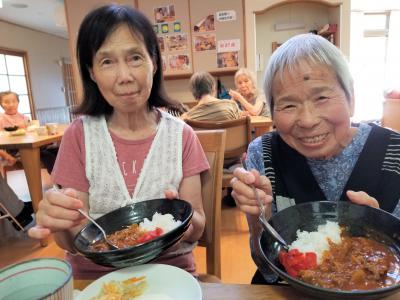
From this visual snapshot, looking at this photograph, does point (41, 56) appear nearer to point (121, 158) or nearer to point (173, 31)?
point (173, 31)

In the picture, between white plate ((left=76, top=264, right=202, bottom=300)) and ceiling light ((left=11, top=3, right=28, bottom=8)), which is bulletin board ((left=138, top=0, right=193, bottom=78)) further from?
white plate ((left=76, top=264, right=202, bottom=300))

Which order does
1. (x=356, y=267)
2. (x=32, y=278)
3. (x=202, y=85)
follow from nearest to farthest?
(x=32, y=278) < (x=356, y=267) < (x=202, y=85)

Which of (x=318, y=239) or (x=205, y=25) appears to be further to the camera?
(x=205, y=25)

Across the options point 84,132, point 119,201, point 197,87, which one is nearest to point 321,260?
point 119,201

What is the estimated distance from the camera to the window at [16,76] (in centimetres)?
713

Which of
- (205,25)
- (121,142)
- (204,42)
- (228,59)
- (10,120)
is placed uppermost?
(205,25)

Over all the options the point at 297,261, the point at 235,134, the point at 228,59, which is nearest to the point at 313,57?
the point at 297,261

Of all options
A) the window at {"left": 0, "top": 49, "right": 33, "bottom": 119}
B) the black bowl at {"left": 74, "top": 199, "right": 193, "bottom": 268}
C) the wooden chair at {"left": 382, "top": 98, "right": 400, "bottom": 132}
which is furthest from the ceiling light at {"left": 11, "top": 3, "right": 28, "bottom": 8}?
the wooden chair at {"left": 382, "top": 98, "right": 400, "bottom": 132}

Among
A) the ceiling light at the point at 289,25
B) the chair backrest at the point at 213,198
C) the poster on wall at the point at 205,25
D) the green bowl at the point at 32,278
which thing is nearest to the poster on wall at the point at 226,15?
the poster on wall at the point at 205,25

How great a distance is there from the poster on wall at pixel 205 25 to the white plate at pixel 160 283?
177 inches

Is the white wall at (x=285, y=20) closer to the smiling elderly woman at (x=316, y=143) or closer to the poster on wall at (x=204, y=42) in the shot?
the poster on wall at (x=204, y=42)

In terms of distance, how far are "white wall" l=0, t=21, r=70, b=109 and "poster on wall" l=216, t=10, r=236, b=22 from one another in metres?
5.22

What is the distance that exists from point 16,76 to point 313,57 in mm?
8395

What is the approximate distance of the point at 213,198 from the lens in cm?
110
